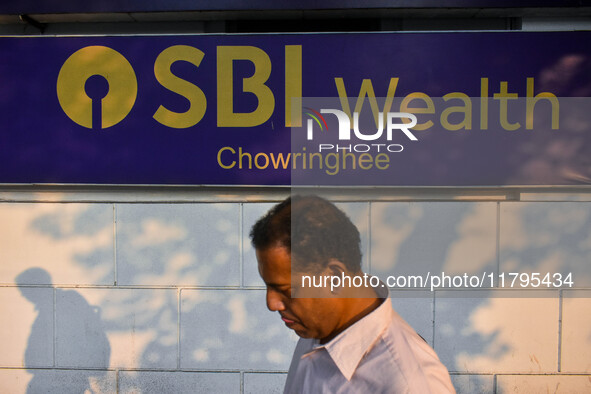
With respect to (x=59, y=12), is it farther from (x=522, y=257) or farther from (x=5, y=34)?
(x=522, y=257)

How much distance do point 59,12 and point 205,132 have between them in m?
1.61

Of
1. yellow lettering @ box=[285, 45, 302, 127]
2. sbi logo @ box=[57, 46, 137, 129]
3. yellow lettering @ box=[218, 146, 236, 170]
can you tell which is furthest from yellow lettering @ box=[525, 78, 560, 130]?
sbi logo @ box=[57, 46, 137, 129]

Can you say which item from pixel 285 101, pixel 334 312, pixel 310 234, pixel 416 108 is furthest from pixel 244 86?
pixel 334 312

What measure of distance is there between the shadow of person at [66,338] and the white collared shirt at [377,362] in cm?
288

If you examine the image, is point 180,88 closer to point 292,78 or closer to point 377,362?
point 292,78

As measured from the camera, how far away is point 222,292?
3.52 metres

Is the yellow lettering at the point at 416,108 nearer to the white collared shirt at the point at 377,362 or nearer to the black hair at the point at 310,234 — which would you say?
the black hair at the point at 310,234

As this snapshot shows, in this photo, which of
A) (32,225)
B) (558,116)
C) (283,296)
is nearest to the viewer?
(283,296)

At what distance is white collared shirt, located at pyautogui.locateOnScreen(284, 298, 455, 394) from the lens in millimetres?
1133

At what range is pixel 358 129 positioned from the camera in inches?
134

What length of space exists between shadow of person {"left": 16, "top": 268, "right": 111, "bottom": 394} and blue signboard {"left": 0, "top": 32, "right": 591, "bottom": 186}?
3.34ft

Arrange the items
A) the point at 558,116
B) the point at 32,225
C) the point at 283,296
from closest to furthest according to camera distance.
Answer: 1. the point at 283,296
2. the point at 558,116
3. the point at 32,225

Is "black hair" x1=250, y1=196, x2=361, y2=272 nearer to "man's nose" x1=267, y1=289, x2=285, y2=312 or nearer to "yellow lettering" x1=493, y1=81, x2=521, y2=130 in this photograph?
"man's nose" x1=267, y1=289, x2=285, y2=312

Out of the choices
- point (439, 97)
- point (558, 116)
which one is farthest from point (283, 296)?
point (558, 116)
